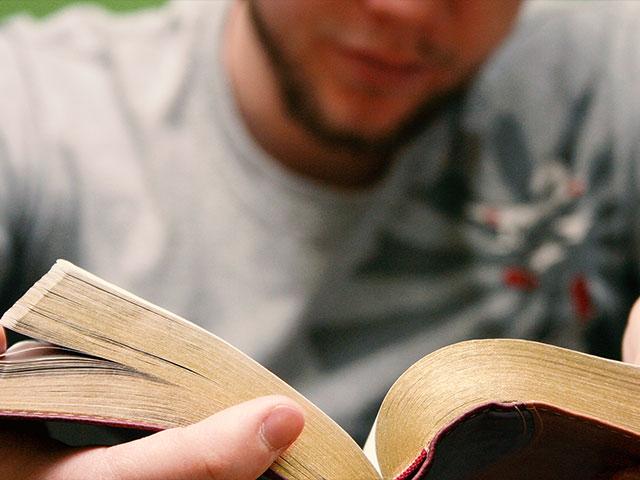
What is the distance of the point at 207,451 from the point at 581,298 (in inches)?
25.4

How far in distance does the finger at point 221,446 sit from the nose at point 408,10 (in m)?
0.45

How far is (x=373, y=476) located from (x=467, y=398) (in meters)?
0.06

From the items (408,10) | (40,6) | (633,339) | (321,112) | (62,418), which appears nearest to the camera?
(62,418)

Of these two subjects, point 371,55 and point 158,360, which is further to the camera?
point 371,55

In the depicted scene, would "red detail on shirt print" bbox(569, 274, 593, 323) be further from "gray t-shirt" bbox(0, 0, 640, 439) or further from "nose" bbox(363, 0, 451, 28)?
"nose" bbox(363, 0, 451, 28)

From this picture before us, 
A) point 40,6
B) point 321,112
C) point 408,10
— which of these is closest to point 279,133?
point 321,112

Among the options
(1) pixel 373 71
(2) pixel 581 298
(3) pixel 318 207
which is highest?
(1) pixel 373 71

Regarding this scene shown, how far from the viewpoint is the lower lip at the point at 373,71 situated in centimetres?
71

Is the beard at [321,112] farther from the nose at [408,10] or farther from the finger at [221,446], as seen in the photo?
the finger at [221,446]

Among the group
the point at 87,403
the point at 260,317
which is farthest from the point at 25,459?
the point at 260,317

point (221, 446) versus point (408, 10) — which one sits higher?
point (408, 10)

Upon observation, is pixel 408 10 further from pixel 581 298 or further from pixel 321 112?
pixel 581 298

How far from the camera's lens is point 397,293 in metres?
0.79

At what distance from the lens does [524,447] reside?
1.07ft
